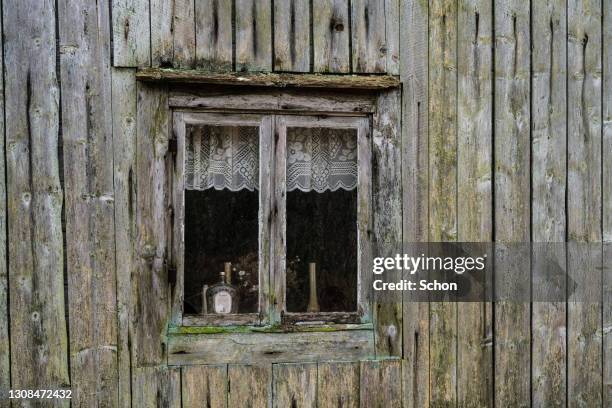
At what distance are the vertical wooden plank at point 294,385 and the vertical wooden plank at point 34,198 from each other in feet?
3.80

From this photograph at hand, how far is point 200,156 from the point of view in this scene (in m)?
3.99

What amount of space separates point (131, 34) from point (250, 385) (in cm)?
207

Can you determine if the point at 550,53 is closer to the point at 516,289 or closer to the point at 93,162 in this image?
the point at 516,289

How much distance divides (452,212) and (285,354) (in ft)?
4.19

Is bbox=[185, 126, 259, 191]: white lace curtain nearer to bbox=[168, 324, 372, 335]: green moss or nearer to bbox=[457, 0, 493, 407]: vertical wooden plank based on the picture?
bbox=[168, 324, 372, 335]: green moss

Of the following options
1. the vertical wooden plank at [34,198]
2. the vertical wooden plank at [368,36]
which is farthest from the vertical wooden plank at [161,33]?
the vertical wooden plank at [368,36]

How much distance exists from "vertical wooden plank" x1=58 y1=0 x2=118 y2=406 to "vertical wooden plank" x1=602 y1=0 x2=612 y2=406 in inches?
115

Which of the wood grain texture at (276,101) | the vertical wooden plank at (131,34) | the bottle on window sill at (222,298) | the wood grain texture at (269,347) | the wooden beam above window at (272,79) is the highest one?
the vertical wooden plank at (131,34)

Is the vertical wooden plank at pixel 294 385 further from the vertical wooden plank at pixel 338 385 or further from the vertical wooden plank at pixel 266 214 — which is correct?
the vertical wooden plank at pixel 266 214

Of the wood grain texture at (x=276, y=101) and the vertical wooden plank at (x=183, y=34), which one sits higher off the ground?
the vertical wooden plank at (x=183, y=34)

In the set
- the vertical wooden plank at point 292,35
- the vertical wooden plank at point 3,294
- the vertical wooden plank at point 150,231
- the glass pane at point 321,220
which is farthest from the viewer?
the glass pane at point 321,220

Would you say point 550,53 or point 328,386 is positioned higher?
point 550,53

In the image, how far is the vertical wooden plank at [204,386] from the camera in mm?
3881

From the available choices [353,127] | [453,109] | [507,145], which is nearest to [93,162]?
[353,127]
